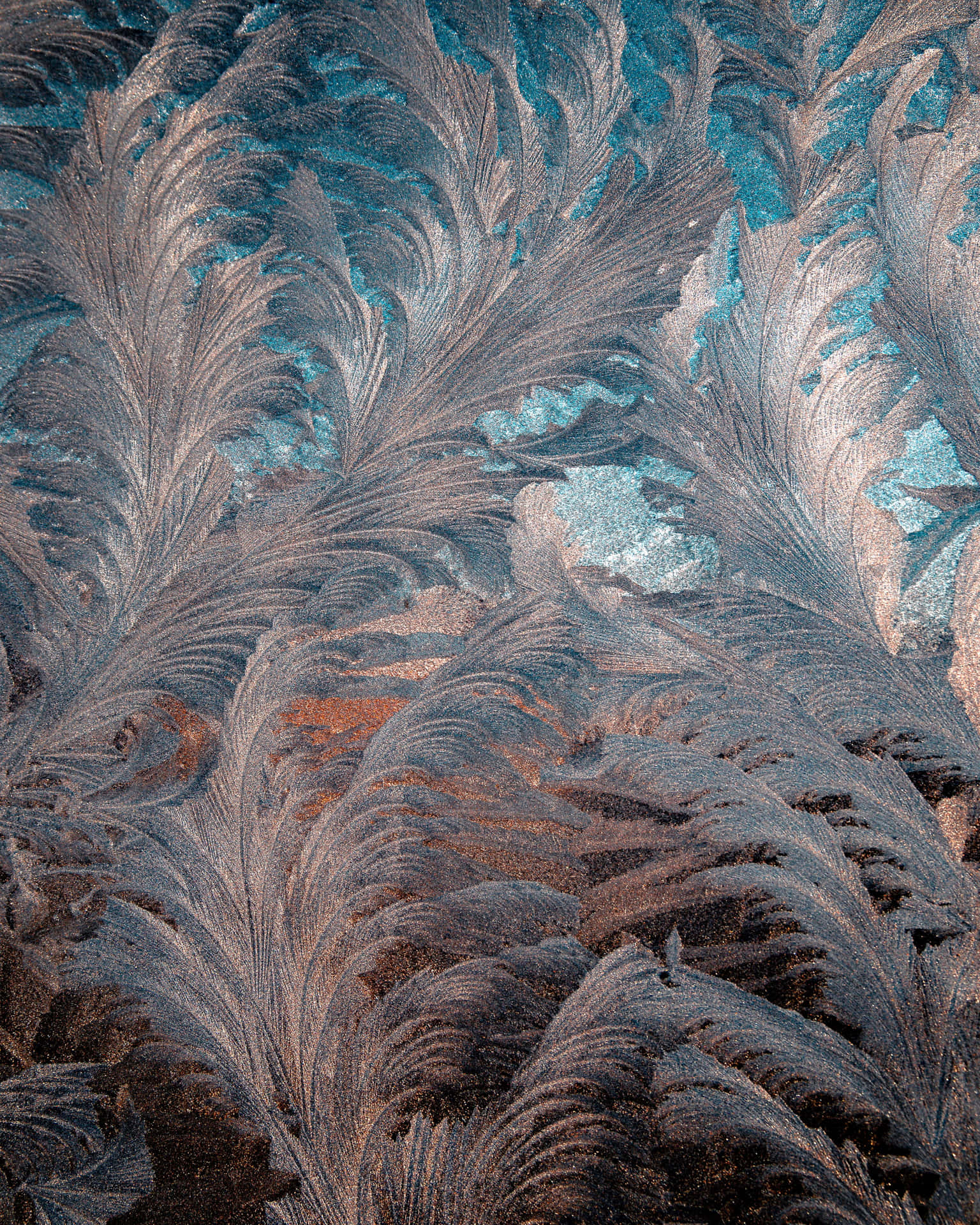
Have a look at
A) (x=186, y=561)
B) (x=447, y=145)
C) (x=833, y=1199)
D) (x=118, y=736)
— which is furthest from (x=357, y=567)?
(x=833, y=1199)

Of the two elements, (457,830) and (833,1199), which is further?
(457,830)

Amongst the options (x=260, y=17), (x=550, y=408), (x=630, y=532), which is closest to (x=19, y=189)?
(x=260, y=17)

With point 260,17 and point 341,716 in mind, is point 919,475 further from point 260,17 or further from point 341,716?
point 260,17

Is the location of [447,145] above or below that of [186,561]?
above

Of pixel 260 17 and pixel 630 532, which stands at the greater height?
pixel 260 17

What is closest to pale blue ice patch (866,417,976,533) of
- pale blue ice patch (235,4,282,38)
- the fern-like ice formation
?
the fern-like ice formation

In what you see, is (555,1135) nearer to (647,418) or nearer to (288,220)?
(647,418)
